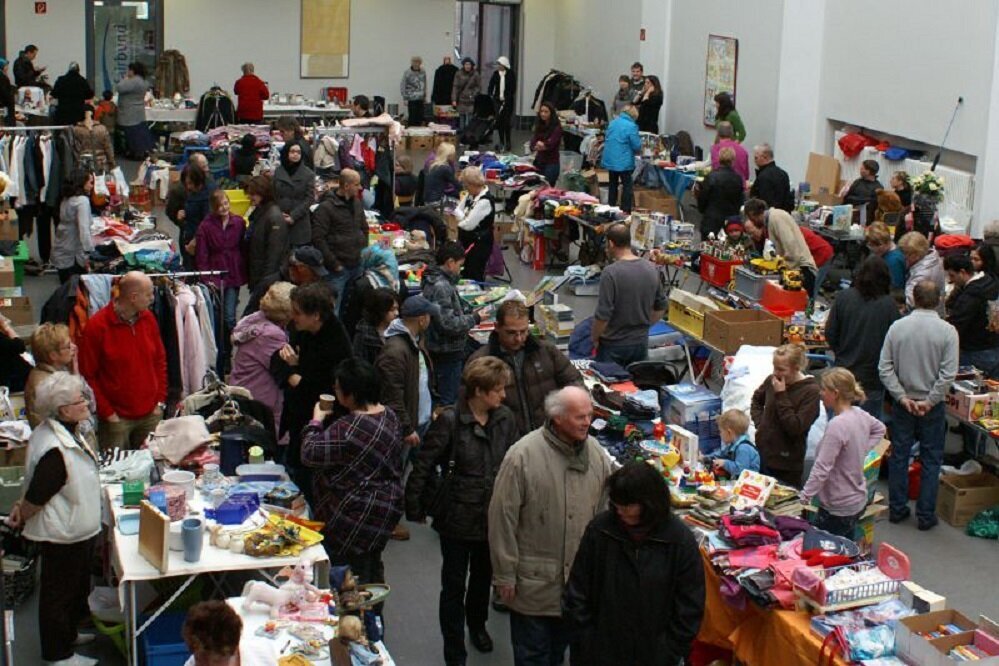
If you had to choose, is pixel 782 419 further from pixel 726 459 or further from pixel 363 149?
pixel 363 149

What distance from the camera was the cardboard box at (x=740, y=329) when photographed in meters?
10.2

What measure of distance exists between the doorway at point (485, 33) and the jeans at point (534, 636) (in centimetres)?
2129

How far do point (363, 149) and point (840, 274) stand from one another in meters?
4.84

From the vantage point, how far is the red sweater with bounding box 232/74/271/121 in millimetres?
21281

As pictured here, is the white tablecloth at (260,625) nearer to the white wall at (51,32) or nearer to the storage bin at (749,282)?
the storage bin at (749,282)

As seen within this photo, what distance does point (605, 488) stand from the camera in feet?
19.2

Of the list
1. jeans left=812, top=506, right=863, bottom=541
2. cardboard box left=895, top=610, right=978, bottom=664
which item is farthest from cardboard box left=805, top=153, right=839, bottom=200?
cardboard box left=895, top=610, right=978, bottom=664

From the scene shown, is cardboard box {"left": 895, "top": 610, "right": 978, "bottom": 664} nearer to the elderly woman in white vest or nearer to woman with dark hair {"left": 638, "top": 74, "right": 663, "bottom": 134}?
the elderly woman in white vest

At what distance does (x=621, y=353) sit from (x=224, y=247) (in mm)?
3054

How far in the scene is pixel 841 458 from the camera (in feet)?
23.5

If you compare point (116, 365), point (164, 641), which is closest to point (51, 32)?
point (116, 365)

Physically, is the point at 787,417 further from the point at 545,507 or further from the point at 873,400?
the point at 545,507

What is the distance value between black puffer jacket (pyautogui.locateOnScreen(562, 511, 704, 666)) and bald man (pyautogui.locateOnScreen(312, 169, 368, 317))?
19.1 ft

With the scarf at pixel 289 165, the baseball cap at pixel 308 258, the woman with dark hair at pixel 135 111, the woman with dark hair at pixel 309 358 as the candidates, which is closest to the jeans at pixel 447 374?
the baseball cap at pixel 308 258
